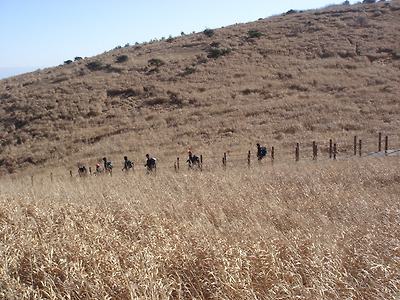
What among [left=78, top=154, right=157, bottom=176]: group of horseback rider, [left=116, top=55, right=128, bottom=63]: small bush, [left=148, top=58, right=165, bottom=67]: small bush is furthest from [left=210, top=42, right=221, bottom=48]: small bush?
[left=78, top=154, right=157, bottom=176]: group of horseback rider

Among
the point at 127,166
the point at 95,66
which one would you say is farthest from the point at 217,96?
the point at 95,66

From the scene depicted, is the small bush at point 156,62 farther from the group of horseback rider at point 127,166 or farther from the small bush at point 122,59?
the group of horseback rider at point 127,166

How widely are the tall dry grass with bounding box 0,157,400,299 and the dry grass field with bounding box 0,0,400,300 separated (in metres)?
0.02

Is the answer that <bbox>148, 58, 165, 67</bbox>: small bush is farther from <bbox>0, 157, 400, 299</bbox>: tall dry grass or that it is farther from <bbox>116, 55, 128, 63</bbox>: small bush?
<bbox>0, 157, 400, 299</bbox>: tall dry grass

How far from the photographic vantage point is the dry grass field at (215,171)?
3.21 m

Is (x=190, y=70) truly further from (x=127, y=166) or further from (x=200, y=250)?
(x=200, y=250)

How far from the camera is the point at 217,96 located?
34.2m

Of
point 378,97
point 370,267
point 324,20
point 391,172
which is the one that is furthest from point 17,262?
point 324,20

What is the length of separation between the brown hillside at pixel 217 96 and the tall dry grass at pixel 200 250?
667 inches

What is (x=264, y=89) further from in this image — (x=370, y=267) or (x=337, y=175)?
(x=370, y=267)

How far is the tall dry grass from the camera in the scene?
119 inches

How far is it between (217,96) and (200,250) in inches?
1236

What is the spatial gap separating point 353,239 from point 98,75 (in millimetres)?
44786

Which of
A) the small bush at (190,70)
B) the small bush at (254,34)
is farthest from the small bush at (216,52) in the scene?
the small bush at (254,34)
